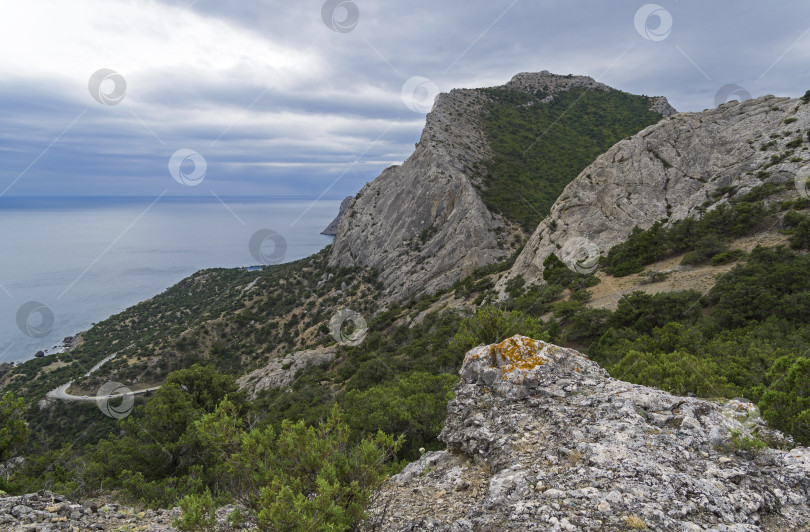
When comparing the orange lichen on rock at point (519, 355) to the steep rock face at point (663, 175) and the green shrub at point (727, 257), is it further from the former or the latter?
the steep rock face at point (663, 175)

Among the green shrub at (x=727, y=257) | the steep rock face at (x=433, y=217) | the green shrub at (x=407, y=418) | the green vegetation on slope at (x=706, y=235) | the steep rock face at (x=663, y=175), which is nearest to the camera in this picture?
the green shrub at (x=407, y=418)

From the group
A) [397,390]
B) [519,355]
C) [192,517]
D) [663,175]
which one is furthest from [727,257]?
[192,517]

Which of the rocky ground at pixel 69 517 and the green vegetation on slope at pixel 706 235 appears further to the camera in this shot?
the green vegetation on slope at pixel 706 235

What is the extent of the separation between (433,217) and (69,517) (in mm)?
55197

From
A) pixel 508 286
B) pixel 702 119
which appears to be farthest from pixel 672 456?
pixel 702 119

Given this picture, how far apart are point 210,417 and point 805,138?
46149 mm

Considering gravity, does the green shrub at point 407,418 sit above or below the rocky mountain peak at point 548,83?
below

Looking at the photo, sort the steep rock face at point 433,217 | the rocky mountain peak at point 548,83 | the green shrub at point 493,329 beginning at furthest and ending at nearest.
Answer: the rocky mountain peak at point 548,83 < the steep rock face at point 433,217 < the green shrub at point 493,329

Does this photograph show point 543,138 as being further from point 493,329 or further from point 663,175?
point 493,329

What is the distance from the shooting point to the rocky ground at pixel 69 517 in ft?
18.3

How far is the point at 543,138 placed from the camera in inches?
2881

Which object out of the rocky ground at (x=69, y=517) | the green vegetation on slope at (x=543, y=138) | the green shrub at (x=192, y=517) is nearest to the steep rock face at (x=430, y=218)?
the green vegetation on slope at (x=543, y=138)

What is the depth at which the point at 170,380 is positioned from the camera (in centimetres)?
1730

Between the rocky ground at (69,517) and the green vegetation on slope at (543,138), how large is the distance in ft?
180
